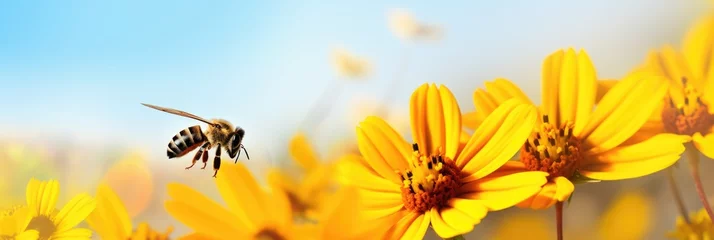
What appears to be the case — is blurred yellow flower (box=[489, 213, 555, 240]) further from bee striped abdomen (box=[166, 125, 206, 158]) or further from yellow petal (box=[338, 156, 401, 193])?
bee striped abdomen (box=[166, 125, 206, 158])

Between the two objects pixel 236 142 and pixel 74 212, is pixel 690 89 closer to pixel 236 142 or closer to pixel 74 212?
pixel 236 142

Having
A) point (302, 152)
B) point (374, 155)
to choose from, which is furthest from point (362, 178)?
point (302, 152)

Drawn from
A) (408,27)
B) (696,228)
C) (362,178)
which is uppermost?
(408,27)

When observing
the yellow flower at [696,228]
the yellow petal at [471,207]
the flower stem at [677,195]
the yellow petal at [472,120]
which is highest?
the yellow petal at [472,120]

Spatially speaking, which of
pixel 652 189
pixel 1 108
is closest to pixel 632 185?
pixel 652 189

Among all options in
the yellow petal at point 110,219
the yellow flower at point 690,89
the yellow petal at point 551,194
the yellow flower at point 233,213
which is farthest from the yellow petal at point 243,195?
the yellow flower at point 690,89

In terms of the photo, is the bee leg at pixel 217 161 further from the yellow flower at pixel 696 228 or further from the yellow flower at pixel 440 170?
the yellow flower at pixel 696 228
